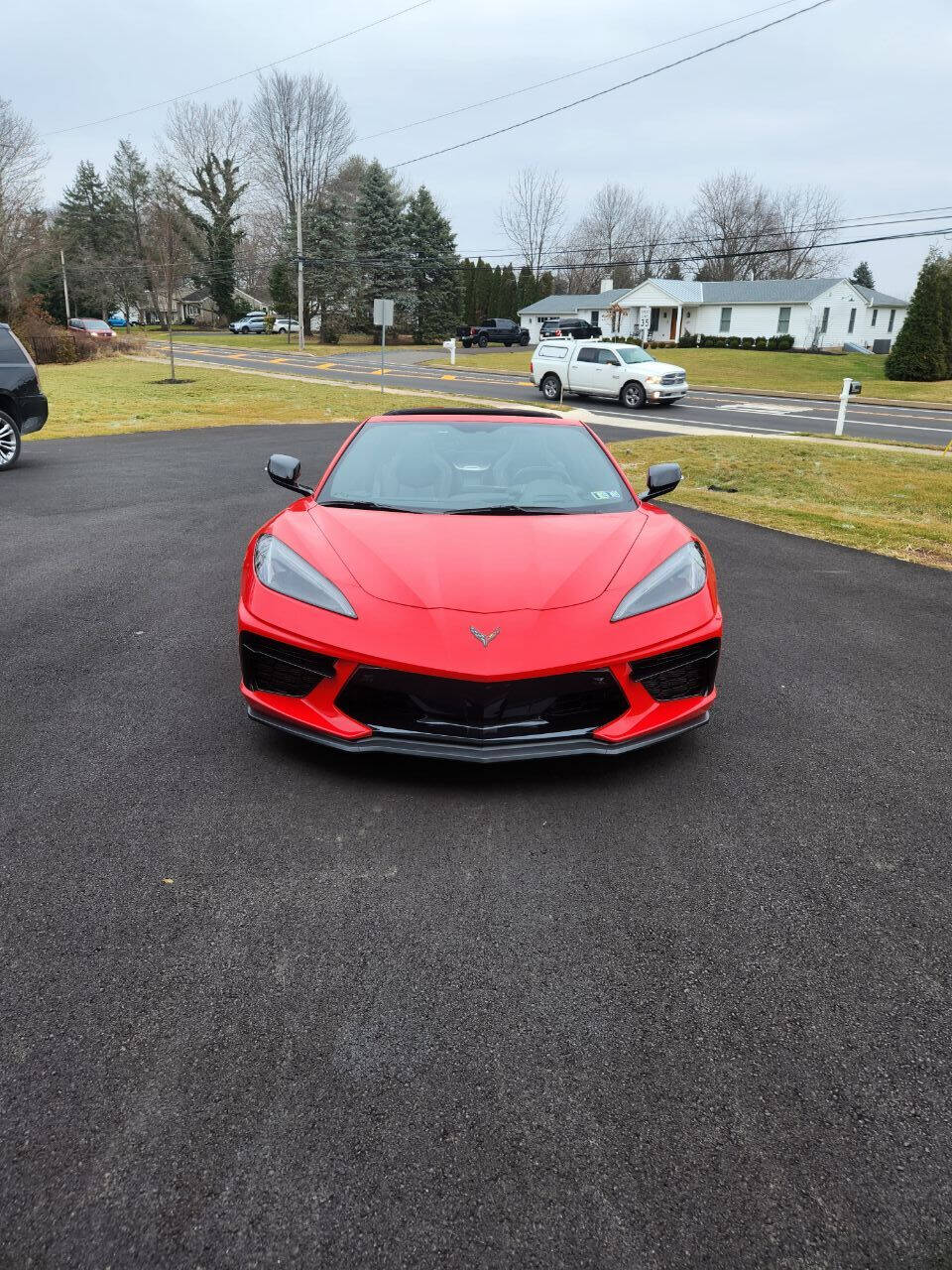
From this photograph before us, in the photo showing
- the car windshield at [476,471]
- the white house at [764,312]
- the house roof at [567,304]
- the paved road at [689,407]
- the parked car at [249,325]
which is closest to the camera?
the car windshield at [476,471]

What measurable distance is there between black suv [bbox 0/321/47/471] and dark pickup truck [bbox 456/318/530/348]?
163 feet

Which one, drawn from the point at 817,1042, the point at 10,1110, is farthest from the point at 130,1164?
the point at 817,1042

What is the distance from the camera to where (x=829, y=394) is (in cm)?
3147

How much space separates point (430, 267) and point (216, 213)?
24036 millimetres

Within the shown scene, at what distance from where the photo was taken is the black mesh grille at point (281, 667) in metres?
3.14

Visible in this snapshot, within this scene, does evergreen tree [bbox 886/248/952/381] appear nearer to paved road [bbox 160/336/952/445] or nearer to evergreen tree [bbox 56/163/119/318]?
paved road [bbox 160/336/952/445]

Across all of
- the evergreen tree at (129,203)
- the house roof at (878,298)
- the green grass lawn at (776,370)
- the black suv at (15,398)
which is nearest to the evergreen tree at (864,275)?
the house roof at (878,298)

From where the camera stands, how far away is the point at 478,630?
120 inches

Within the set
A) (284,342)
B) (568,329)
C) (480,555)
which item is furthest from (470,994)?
(284,342)

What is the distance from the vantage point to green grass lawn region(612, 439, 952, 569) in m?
8.15

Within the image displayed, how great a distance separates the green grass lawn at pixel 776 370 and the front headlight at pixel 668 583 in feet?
101

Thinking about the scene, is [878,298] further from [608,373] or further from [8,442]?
[8,442]

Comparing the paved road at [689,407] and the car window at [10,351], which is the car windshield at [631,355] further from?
the car window at [10,351]

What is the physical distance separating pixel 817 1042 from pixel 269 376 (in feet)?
110
